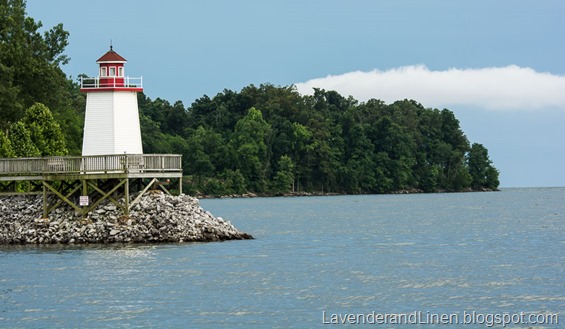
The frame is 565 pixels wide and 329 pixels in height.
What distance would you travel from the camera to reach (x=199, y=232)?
1816 inches

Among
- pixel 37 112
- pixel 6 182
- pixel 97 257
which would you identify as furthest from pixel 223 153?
pixel 97 257

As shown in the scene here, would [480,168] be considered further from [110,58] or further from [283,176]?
[110,58]

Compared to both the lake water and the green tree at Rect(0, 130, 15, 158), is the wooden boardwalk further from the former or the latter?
the green tree at Rect(0, 130, 15, 158)

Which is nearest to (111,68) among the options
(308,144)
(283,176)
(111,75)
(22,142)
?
(111,75)

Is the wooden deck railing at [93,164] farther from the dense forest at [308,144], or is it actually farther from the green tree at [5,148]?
the dense forest at [308,144]

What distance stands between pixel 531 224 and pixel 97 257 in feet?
130

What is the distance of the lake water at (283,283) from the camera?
28.0m

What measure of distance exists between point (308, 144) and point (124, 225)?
108 meters

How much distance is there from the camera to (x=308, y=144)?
15188cm

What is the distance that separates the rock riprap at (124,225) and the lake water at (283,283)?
3.24ft

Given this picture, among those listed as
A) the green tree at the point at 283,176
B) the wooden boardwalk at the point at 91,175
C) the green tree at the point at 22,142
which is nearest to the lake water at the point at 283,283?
the wooden boardwalk at the point at 91,175

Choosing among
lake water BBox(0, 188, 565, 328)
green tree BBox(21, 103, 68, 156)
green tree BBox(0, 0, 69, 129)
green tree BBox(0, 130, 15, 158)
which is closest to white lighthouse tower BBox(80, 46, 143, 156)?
lake water BBox(0, 188, 565, 328)

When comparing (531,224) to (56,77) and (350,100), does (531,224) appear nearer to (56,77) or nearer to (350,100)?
(56,77)

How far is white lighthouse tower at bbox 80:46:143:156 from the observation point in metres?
47.3
